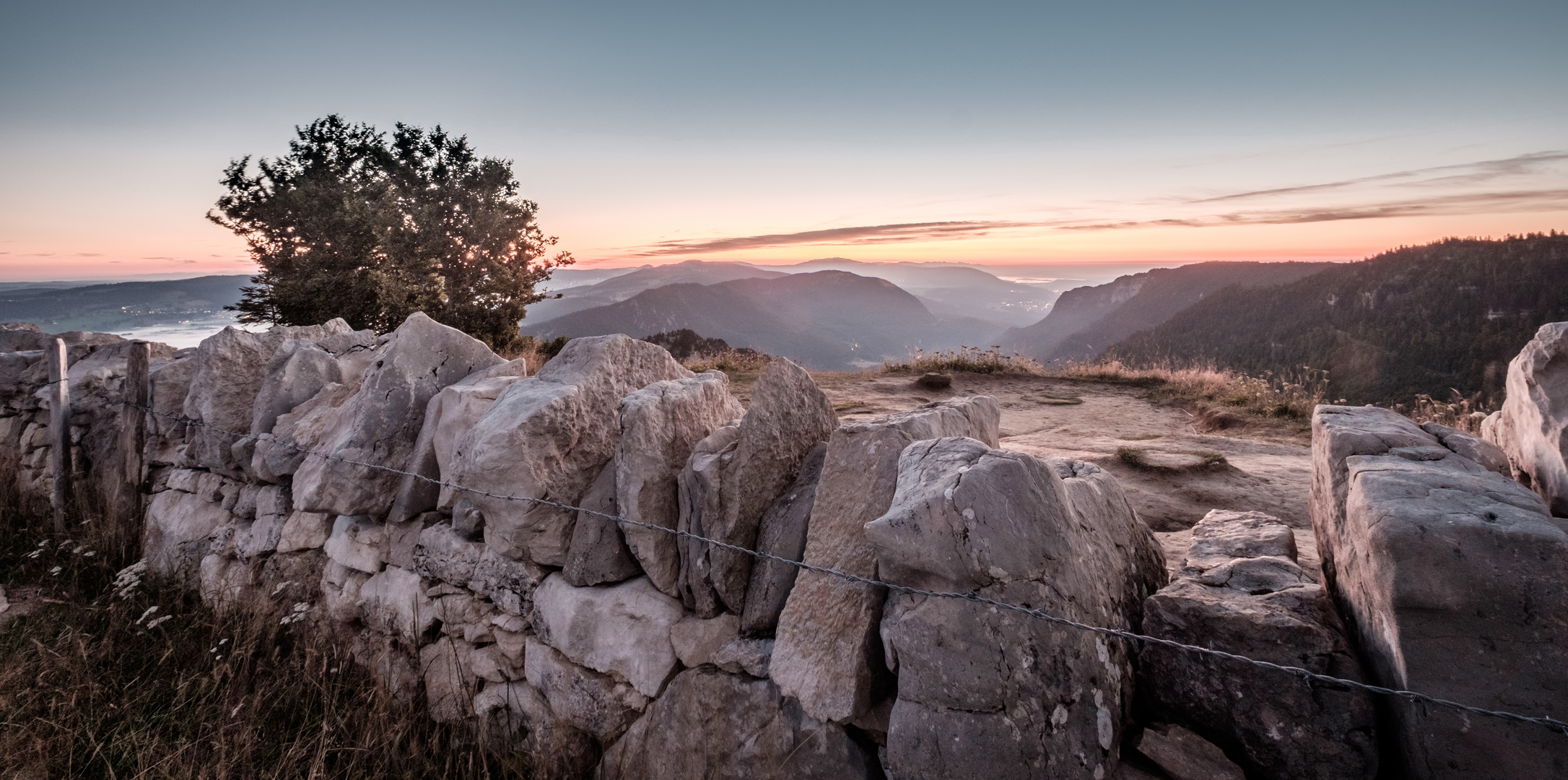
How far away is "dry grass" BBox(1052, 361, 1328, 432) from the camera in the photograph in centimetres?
890

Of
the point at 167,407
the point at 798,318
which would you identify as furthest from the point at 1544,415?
the point at 798,318

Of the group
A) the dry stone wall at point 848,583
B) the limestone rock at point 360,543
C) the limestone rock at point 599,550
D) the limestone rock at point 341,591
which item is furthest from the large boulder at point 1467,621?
the limestone rock at point 341,591

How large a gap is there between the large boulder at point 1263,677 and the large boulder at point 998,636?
14cm

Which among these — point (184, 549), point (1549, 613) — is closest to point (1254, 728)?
point (1549, 613)

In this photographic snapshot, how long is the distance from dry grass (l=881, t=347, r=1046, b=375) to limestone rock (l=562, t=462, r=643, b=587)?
1109 centimetres

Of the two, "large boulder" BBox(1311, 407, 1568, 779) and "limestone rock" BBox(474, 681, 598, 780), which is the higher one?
"large boulder" BBox(1311, 407, 1568, 779)

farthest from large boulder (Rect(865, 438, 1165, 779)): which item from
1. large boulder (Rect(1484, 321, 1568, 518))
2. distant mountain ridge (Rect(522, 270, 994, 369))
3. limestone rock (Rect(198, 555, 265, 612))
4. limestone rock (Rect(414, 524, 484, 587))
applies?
distant mountain ridge (Rect(522, 270, 994, 369))

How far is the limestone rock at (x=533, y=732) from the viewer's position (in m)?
3.07

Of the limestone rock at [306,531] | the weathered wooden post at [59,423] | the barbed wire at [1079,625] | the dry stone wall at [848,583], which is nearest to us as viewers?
the barbed wire at [1079,625]

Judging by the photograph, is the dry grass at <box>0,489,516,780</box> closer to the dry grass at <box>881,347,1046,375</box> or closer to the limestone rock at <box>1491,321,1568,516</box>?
the limestone rock at <box>1491,321,1568,516</box>

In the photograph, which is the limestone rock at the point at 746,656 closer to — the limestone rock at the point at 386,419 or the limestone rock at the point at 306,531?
the limestone rock at the point at 386,419

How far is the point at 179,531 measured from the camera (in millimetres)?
5316

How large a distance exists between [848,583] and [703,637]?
0.75 meters

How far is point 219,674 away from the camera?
3807 mm
